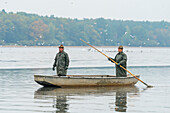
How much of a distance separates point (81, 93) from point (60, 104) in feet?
12.5

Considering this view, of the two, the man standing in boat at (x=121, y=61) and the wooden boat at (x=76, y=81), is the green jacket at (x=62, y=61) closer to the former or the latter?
the wooden boat at (x=76, y=81)

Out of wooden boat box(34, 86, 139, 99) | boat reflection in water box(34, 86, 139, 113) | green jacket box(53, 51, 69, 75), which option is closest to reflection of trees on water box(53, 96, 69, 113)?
boat reflection in water box(34, 86, 139, 113)

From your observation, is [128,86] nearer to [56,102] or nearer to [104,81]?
[104,81]

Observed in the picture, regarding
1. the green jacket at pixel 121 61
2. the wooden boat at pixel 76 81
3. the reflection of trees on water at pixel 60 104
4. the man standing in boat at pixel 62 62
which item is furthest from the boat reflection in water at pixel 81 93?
the man standing in boat at pixel 62 62

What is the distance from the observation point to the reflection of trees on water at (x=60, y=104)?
15.6 meters

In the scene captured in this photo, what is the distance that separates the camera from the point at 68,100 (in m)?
18.2

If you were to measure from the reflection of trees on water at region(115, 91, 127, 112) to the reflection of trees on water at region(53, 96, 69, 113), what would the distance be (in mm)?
1726

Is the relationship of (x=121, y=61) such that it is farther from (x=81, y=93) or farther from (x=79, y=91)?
(x=81, y=93)

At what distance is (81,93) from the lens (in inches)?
815

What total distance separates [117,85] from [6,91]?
5.60 m

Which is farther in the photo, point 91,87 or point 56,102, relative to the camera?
point 91,87

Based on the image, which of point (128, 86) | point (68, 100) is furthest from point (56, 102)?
point (128, 86)

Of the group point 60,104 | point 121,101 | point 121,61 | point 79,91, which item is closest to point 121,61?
point 121,61

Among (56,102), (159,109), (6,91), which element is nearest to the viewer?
(159,109)
